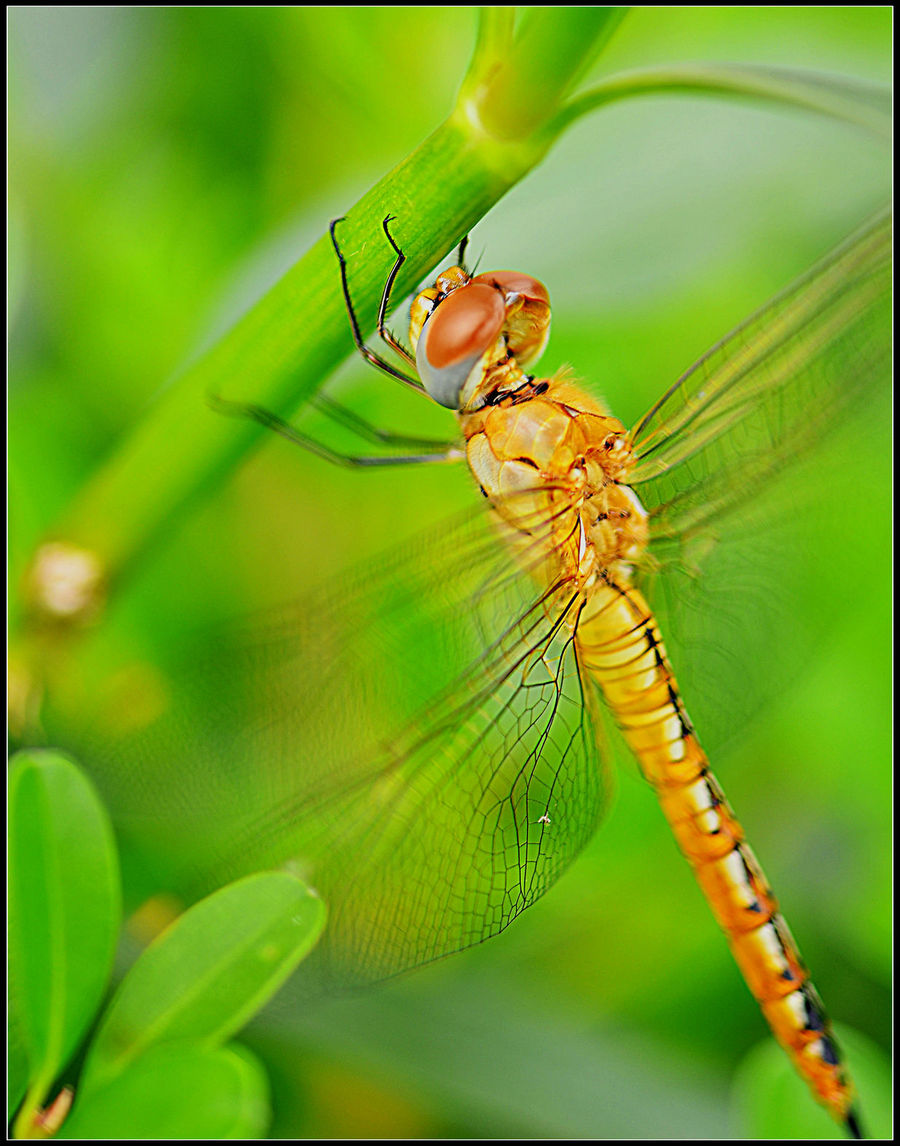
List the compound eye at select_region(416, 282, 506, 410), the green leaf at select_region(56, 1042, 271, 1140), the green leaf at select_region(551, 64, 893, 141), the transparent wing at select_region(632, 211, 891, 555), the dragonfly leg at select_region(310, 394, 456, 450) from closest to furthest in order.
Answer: the green leaf at select_region(56, 1042, 271, 1140) < the green leaf at select_region(551, 64, 893, 141) < the compound eye at select_region(416, 282, 506, 410) < the transparent wing at select_region(632, 211, 891, 555) < the dragonfly leg at select_region(310, 394, 456, 450)

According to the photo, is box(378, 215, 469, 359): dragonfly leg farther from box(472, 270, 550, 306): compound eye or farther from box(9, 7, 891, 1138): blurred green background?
box(9, 7, 891, 1138): blurred green background

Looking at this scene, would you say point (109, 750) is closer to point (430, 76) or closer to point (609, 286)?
point (609, 286)

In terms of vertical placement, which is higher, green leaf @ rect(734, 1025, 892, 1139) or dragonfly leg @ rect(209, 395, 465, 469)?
dragonfly leg @ rect(209, 395, 465, 469)

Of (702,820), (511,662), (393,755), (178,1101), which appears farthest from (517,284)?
(178,1101)

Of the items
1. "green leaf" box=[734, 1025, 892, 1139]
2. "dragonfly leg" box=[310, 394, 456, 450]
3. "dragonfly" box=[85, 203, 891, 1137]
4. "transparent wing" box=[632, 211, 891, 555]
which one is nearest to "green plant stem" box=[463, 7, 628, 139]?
"dragonfly" box=[85, 203, 891, 1137]

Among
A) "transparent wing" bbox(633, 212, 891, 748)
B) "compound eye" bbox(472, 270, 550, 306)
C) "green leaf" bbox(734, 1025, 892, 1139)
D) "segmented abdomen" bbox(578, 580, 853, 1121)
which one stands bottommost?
"green leaf" bbox(734, 1025, 892, 1139)

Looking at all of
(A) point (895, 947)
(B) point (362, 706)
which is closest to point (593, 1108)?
(A) point (895, 947)
